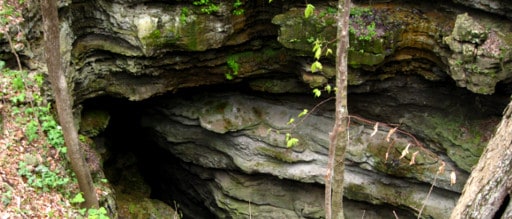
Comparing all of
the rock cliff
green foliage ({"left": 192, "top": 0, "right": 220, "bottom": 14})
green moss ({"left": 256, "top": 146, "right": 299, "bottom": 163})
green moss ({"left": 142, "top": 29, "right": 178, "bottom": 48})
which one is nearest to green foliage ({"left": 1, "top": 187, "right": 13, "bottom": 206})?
the rock cliff

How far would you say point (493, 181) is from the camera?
3248 mm

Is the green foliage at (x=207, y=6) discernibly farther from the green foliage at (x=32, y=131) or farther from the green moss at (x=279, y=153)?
the green foliage at (x=32, y=131)

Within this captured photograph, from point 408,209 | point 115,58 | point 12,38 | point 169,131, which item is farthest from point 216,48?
point 408,209

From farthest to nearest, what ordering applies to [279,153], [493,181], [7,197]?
[279,153]
[7,197]
[493,181]

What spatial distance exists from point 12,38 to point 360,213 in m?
9.41

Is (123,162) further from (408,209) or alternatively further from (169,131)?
(408,209)

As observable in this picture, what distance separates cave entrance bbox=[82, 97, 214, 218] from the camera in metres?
12.3

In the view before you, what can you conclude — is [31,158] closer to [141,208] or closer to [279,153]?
[141,208]

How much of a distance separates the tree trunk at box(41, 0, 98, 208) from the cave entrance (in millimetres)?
5052

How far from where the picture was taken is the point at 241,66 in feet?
37.7

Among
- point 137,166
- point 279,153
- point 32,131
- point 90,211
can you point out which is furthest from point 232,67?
point 137,166

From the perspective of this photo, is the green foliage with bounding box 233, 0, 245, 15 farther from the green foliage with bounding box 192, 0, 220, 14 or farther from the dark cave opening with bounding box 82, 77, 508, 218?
the dark cave opening with bounding box 82, 77, 508, 218

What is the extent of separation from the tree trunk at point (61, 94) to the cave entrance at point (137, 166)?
16.6 feet

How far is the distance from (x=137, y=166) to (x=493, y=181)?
1331cm
